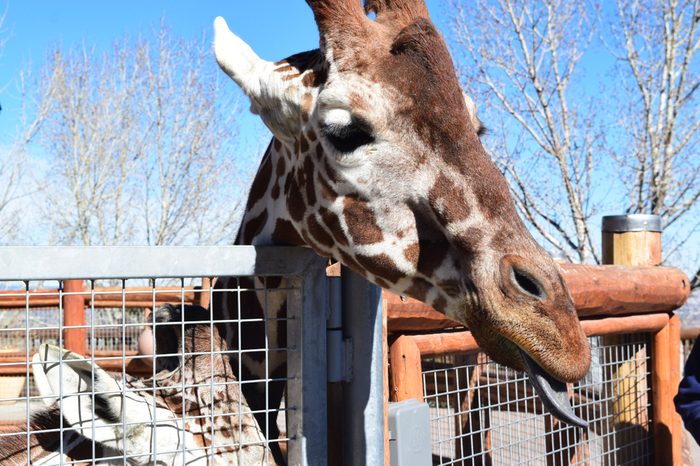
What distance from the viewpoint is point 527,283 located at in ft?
4.81

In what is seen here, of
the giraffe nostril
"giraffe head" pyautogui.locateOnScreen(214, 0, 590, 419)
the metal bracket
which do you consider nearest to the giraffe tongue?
"giraffe head" pyautogui.locateOnScreen(214, 0, 590, 419)

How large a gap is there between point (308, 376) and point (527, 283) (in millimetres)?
549

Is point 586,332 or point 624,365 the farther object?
point 624,365

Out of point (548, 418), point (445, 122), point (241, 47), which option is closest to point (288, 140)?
point (241, 47)

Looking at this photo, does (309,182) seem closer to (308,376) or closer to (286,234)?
(286,234)

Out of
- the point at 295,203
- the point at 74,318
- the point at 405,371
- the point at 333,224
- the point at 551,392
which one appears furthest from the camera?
the point at 74,318


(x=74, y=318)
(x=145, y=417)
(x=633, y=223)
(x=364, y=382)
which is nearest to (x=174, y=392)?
(x=145, y=417)

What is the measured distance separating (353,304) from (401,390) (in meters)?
0.42

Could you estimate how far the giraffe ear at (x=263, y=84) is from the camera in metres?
1.78

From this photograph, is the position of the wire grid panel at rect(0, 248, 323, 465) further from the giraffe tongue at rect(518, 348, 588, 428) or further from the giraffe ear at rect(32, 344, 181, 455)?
the giraffe tongue at rect(518, 348, 588, 428)

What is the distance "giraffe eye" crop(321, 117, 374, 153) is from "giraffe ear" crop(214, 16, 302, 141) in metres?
0.16

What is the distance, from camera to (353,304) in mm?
1788

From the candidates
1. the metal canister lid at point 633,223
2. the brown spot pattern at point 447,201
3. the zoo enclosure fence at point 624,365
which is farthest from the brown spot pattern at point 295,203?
the metal canister lid at point 633,223

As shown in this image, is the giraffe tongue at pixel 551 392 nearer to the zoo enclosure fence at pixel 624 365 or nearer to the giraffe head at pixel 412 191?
the giraffe head at pixel 412 191
